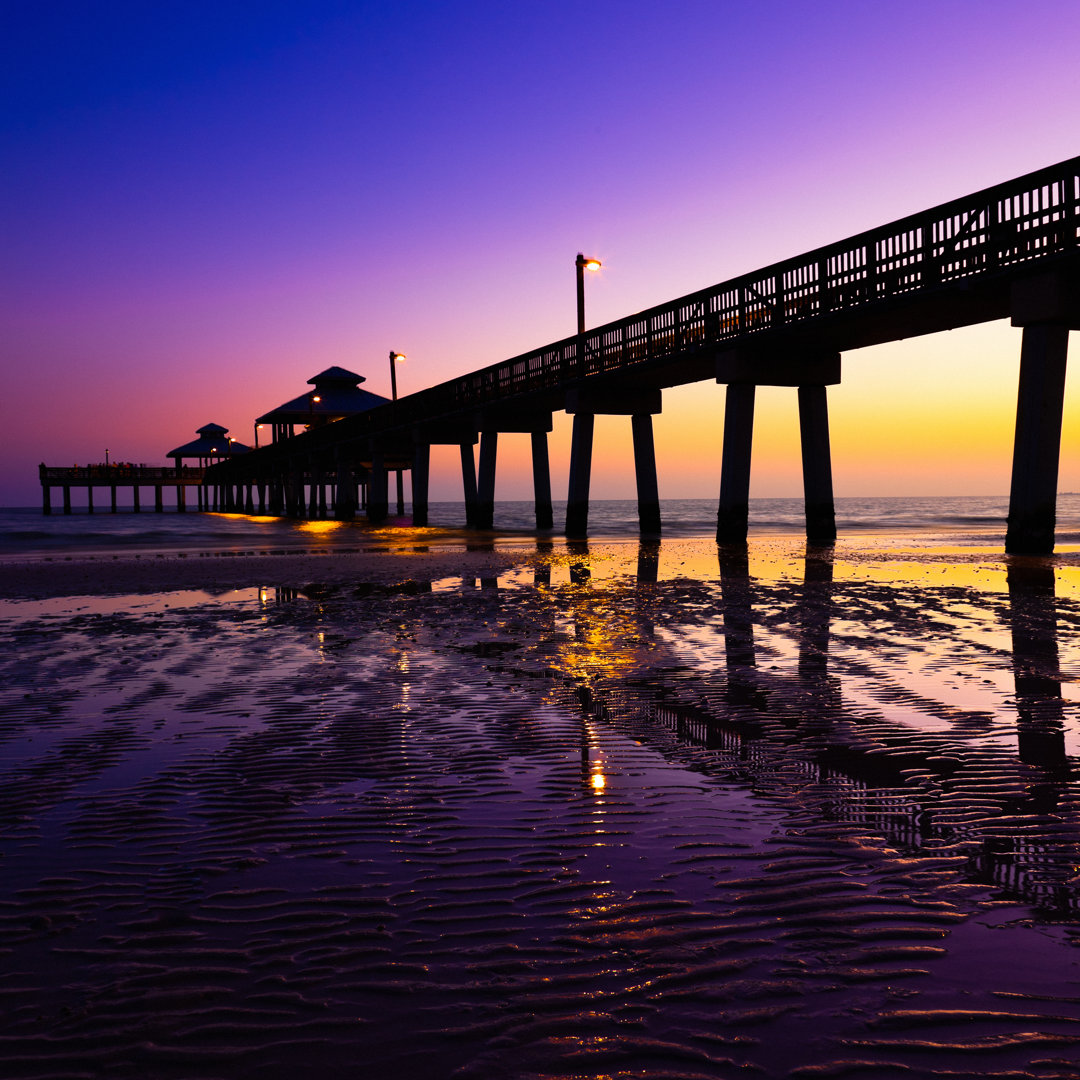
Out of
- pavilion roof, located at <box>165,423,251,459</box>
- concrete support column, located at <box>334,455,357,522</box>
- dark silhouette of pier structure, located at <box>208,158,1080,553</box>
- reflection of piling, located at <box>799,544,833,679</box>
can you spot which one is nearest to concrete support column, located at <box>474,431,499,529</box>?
dark silhouette of pier structure, located at <box>208,158,1080,553</box>

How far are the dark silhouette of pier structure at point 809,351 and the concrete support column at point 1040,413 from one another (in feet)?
0.08

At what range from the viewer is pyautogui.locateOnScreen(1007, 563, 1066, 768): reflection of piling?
192 inches

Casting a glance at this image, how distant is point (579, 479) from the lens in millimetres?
34469

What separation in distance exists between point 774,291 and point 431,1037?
24.0 metres

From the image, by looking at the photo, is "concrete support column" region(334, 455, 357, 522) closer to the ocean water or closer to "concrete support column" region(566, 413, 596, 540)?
the ocean water

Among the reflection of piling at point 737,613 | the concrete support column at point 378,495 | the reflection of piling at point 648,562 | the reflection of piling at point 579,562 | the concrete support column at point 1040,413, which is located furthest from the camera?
the concrete support column at point 378,495

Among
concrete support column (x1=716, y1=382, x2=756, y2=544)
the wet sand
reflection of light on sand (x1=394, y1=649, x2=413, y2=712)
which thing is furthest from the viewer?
concrete support column (x1=716, y1=382, x2=756, y2=544)

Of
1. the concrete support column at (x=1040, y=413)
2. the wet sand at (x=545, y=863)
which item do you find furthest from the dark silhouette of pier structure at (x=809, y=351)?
the wet sand at (x=545, y=863)

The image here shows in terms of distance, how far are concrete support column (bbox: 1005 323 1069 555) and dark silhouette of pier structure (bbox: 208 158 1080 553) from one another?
1.0 inches

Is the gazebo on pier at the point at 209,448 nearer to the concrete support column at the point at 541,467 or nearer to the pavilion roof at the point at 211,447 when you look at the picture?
the pavilion roof at the point at 211,447

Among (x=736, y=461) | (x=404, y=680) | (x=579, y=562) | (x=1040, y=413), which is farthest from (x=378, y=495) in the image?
(x=404, y=680)

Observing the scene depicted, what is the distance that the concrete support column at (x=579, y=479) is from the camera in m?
33.8

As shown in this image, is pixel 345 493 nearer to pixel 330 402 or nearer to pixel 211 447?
pixel 330 402

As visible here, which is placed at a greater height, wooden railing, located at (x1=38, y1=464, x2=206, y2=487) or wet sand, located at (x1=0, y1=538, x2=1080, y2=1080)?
wooden railing, located at (x1=38, y1=464, x2=206, y2=487)
